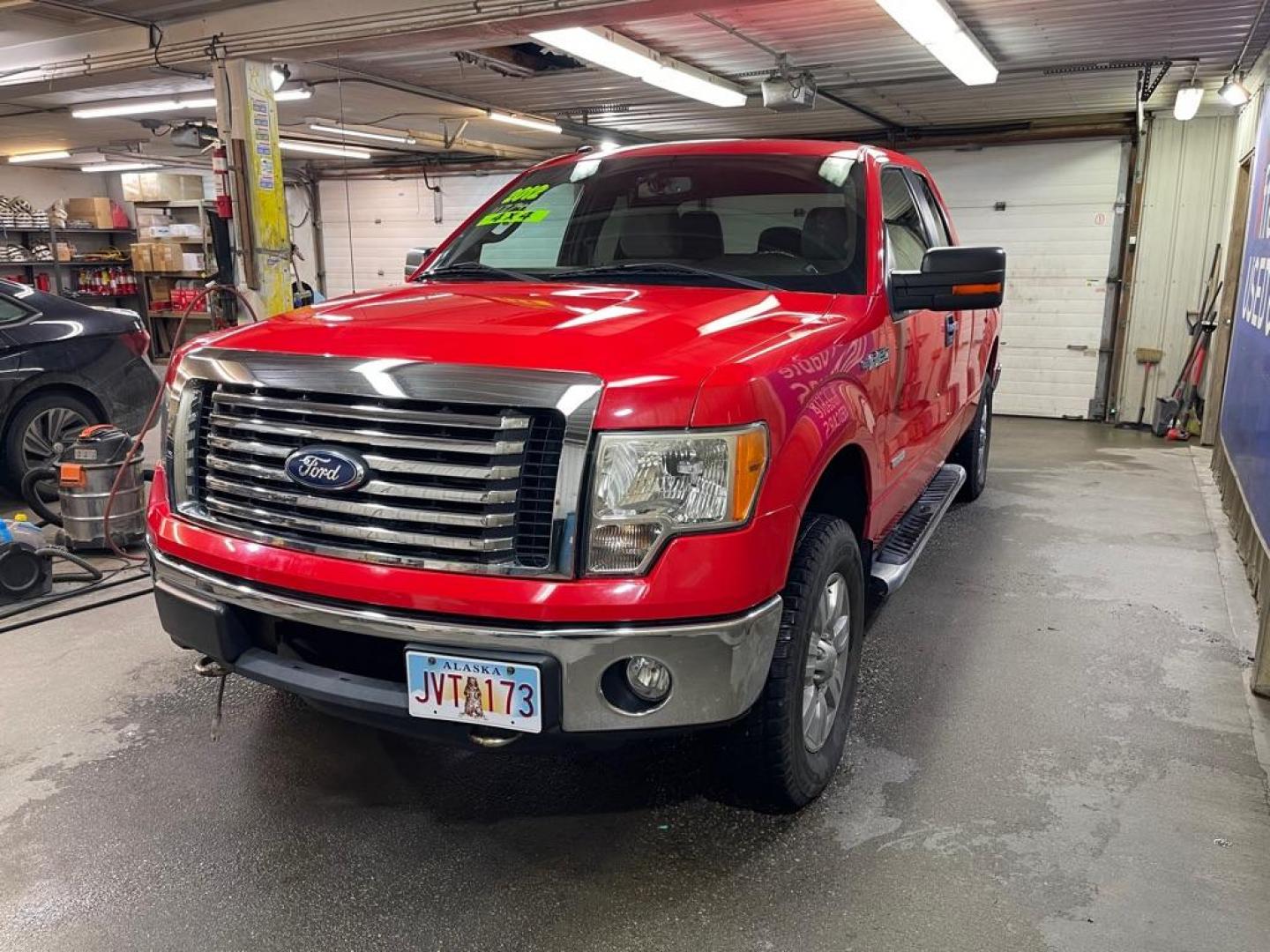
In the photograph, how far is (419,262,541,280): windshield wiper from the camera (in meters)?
3.04

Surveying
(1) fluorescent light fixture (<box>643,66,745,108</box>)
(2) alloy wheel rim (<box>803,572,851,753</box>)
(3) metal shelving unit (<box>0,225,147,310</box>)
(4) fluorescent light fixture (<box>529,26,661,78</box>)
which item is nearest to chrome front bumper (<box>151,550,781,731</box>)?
(2) alloy wheel rim (<box>803,572,851,753</box>)

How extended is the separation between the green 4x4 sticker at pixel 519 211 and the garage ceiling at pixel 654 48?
1.51 metres

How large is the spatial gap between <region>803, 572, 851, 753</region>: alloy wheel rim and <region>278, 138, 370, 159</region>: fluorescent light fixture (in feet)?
34.4

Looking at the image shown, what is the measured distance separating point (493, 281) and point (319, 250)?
12911mm

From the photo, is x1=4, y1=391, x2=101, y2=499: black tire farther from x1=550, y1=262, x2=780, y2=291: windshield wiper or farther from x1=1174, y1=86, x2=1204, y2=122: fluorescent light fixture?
x1=1174, y1=86, x2=1204, y2=122: fluorescent light fixture

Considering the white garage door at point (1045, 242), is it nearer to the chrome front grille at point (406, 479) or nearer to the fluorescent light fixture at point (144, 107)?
the fluorescent light fixture at point (144, 107)

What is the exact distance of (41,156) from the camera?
1356cm

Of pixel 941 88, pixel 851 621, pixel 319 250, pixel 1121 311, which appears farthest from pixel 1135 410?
pixel 319 250

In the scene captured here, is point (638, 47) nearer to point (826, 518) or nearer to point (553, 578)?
point (826, 518)

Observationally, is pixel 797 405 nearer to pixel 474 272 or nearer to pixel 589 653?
pixel 589 653

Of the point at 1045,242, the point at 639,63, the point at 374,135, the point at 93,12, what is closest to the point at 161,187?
the point at 374,135

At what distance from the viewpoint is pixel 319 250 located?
14.7 meters

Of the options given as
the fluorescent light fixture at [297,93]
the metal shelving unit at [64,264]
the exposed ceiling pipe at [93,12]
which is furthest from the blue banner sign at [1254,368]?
the metal shelving unit at [64,264]

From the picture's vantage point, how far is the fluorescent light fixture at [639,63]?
18.9 feet
